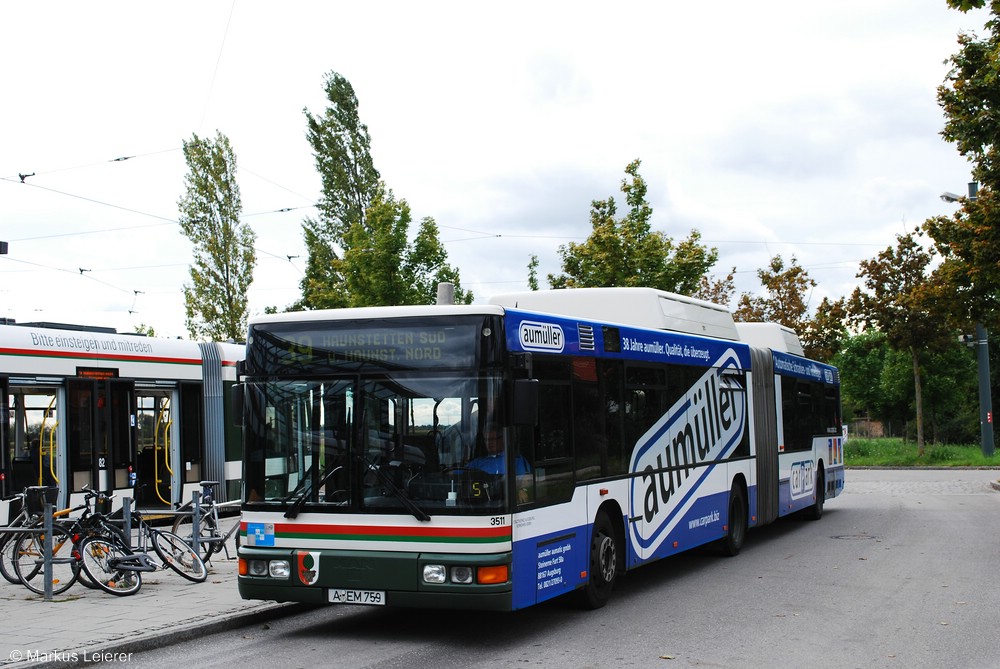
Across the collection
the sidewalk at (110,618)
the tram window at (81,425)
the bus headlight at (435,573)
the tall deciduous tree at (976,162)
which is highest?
the tall deciduous tree at (976,162)

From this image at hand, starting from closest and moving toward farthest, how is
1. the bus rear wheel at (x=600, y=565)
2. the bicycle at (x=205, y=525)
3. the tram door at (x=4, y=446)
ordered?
1. the bus rear wheel at (x=600, y=565)
2. the bicycle at (x=205, y=525)
3. the tram door at (x=4, y=446)

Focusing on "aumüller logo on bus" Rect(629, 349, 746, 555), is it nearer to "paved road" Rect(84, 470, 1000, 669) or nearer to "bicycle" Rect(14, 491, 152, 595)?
"paved road" Rect(84, 470, 1000, 669)

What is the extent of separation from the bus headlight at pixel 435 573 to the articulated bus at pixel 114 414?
7.19m

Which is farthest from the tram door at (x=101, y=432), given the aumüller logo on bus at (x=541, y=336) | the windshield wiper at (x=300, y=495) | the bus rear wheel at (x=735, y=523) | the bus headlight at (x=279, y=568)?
the aumüller logo on bus at (x=541, y=336)

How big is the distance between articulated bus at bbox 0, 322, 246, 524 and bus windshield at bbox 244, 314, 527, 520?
604 centimetres

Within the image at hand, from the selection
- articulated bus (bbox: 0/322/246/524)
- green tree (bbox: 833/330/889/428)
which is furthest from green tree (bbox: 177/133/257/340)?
green tree (bbox: 833/330/889/428)

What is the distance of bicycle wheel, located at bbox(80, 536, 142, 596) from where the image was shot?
35.5 feet

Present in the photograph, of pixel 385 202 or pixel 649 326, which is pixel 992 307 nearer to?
pixel 649 326

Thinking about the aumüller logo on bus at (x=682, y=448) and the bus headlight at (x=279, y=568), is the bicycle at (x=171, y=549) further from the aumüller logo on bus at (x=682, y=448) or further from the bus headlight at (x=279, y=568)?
the aumüller logo on bus at (x=682, y=448)

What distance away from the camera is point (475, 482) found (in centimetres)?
842

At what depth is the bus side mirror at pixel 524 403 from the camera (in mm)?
8352

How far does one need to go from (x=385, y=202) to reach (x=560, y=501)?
73.0 ft

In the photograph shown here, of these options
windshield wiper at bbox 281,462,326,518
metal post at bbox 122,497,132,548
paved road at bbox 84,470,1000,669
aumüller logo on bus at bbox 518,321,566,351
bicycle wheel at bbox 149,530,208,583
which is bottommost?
paved road at bbox 84,470,1000,669

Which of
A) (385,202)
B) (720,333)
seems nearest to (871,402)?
(385,202)
